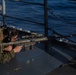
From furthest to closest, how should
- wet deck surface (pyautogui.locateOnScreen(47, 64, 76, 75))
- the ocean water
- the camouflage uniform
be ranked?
the ocean water, the camouflage uniform, wet deck surface (pyautogui.locateOnScreen(47, 64, 76, 75))

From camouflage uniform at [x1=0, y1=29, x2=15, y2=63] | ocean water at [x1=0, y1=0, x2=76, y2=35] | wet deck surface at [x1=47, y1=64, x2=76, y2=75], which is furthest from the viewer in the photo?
ocean water at [x1=0, y1=0, x2=76, y2=35]

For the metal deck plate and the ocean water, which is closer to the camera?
the metal deck plate

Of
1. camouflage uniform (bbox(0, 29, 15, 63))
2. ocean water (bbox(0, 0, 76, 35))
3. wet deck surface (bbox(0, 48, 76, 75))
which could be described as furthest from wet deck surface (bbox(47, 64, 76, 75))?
ocean water (bbox(0, 0, 76, 35))

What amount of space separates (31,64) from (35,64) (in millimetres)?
58

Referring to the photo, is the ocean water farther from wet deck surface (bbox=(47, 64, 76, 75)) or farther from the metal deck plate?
wet deck surface (bbox=(47, 64, 76, 75))

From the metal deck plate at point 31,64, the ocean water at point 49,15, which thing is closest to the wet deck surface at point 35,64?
the metal deck plate at point 31,64

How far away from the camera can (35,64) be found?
198 inches

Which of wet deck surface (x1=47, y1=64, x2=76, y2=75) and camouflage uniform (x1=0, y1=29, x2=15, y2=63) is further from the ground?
camouflage uniform (x1=0, y1=29, x2=15, y2=63)

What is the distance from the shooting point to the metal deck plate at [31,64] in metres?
4.77

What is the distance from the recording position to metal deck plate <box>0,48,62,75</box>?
4.77 meters

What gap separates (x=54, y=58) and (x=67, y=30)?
25.9 feet

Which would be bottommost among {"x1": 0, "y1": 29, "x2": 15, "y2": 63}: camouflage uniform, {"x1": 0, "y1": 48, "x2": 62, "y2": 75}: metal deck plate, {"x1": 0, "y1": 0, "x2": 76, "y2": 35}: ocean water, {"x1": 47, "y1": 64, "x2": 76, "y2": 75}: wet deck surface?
{"x1": 47, "y1": 64, "x2": 76, "y2": 75}: wet deck surface

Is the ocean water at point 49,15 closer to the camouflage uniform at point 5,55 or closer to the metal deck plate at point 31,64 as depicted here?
the metal deck plate at point 31,64

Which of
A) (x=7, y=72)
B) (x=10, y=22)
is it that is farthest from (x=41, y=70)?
(x=10, y=22)
